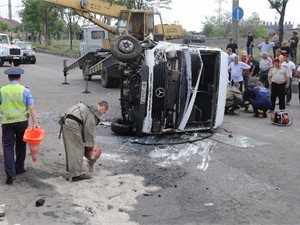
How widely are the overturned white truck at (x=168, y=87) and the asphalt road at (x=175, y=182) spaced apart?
371 millimetres

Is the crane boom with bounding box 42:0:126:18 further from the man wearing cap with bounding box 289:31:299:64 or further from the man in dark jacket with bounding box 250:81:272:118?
the man in dark jacket with bounding box 250:81:272:118

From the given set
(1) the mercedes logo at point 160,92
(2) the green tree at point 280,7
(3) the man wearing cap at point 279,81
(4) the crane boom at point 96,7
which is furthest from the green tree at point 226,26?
(1) the mercedes logo at point 160,92

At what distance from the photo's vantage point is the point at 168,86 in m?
9.19

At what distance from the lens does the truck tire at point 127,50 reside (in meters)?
9.72

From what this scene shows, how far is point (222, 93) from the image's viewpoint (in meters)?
9.91

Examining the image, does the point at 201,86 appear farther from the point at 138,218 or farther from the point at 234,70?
the point at 138,218

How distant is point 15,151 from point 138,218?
2564 mm

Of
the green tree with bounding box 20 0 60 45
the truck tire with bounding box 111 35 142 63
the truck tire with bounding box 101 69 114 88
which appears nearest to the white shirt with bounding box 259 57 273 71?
the truck tire with bounding box 101 69 114 88

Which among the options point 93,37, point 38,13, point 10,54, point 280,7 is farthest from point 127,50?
point 38,13

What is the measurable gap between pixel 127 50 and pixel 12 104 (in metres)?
3.76

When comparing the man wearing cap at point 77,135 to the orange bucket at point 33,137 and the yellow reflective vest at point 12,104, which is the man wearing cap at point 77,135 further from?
the yellow reflective vest at point 12,104

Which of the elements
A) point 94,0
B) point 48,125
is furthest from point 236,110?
point 94,0

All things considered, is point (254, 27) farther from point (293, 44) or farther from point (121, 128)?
point (121, 128)

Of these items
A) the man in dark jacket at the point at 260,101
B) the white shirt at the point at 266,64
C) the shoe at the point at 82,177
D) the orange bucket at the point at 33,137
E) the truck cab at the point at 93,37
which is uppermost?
the truck cab at the point at 93,37
